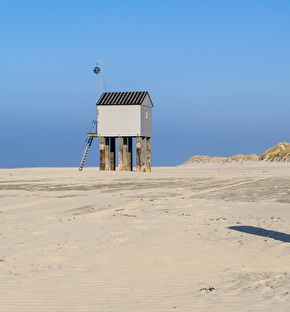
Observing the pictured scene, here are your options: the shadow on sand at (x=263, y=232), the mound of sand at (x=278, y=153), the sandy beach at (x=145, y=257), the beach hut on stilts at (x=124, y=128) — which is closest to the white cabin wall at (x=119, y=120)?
the beach hut on stilts at (x=124, y=128)

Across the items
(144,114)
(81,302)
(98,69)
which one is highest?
(98,69)

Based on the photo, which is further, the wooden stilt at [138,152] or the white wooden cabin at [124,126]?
the wooden stilt at [138,152]

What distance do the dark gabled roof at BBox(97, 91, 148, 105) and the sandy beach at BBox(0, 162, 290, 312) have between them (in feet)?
110

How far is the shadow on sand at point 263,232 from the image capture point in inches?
539

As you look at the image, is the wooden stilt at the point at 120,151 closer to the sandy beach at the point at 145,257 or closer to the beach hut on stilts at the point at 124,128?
the beach hut on stilts at the point at 124,128

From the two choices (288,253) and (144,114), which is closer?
(288,253)

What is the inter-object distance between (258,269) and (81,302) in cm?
343

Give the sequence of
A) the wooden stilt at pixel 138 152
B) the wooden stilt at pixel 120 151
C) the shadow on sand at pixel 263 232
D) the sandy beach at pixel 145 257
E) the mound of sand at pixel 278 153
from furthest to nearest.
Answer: the mound of sand at pixel 278 153, the wooden stilt at pixel 120 151, the wooden stilt at pixel 138 152, the shadow on sand at pixel 263 232, the sandy beach at pixel 145 257

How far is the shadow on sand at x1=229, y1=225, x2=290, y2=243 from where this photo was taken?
1368 cm

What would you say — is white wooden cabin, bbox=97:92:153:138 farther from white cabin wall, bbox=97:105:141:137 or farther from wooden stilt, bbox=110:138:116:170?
wooden stilt, bbox=110:138:116:170

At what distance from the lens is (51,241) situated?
43.6 feet

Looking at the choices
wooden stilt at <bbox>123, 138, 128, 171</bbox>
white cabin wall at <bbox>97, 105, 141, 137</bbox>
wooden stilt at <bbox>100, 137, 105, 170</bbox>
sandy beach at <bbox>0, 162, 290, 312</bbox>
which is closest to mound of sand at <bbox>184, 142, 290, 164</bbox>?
wooden stilt at <bbox>123, 138, 128, 171</bbox>

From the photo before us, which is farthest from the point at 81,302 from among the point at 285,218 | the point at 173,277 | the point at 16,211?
the point at 16,211

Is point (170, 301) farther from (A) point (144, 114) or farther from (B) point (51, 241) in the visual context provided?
(A) point (144, 114)
